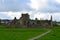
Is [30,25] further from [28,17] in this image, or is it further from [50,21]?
[50,21]

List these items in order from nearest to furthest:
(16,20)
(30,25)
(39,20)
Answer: (30,25) < (16,20) < (39,20)

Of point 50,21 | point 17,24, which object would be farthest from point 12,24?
point 50,21

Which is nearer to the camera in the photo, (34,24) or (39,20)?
(34,24)

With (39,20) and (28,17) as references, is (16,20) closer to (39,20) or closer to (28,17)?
(28,17)

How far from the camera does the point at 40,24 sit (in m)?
134

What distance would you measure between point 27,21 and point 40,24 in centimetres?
763

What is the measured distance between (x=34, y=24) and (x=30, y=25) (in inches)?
102

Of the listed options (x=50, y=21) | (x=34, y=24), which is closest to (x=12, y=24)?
(x=34, y=24)

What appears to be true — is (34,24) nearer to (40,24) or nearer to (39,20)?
(40,24)

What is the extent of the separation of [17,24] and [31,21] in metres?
8.45

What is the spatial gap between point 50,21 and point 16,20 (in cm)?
1999

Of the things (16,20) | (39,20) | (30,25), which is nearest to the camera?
(30,25)

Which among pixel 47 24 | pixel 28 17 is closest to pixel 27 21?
pixel 28 17

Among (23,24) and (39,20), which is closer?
(23,24)
